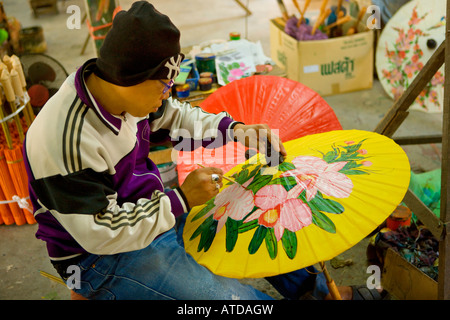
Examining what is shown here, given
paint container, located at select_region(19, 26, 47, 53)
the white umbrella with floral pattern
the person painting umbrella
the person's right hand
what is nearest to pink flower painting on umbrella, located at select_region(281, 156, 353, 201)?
the person painting umbrella

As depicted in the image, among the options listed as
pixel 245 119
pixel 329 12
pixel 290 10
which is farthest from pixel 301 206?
pixel 290 10

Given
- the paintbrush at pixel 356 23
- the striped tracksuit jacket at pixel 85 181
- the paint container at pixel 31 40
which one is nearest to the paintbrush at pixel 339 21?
the paintbrush at pixel 356 23

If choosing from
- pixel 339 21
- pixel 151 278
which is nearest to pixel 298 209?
pixel 151 278

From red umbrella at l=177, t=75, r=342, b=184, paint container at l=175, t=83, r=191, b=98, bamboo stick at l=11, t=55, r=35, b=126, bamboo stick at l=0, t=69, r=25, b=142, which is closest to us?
red umbrella at l=177, t=75, r=342, b=184

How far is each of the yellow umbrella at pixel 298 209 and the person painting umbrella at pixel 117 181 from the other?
106 mm

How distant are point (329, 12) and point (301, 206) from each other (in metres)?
3.20

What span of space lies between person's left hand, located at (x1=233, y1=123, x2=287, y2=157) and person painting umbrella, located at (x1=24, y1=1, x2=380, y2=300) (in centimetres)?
2

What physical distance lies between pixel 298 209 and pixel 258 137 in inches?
15.9

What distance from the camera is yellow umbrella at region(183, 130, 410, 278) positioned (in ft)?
4.23

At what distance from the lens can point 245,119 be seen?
6.77 feet

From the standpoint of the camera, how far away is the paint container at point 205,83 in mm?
2970

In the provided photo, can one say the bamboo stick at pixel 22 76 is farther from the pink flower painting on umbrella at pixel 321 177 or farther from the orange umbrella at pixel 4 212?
the pink flower painting on umbrella at pixel 321 177

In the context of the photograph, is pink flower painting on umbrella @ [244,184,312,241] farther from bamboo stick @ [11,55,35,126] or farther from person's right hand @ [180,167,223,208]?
bamboo stick @ [11,55,35,126]

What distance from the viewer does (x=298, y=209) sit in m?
1.38
